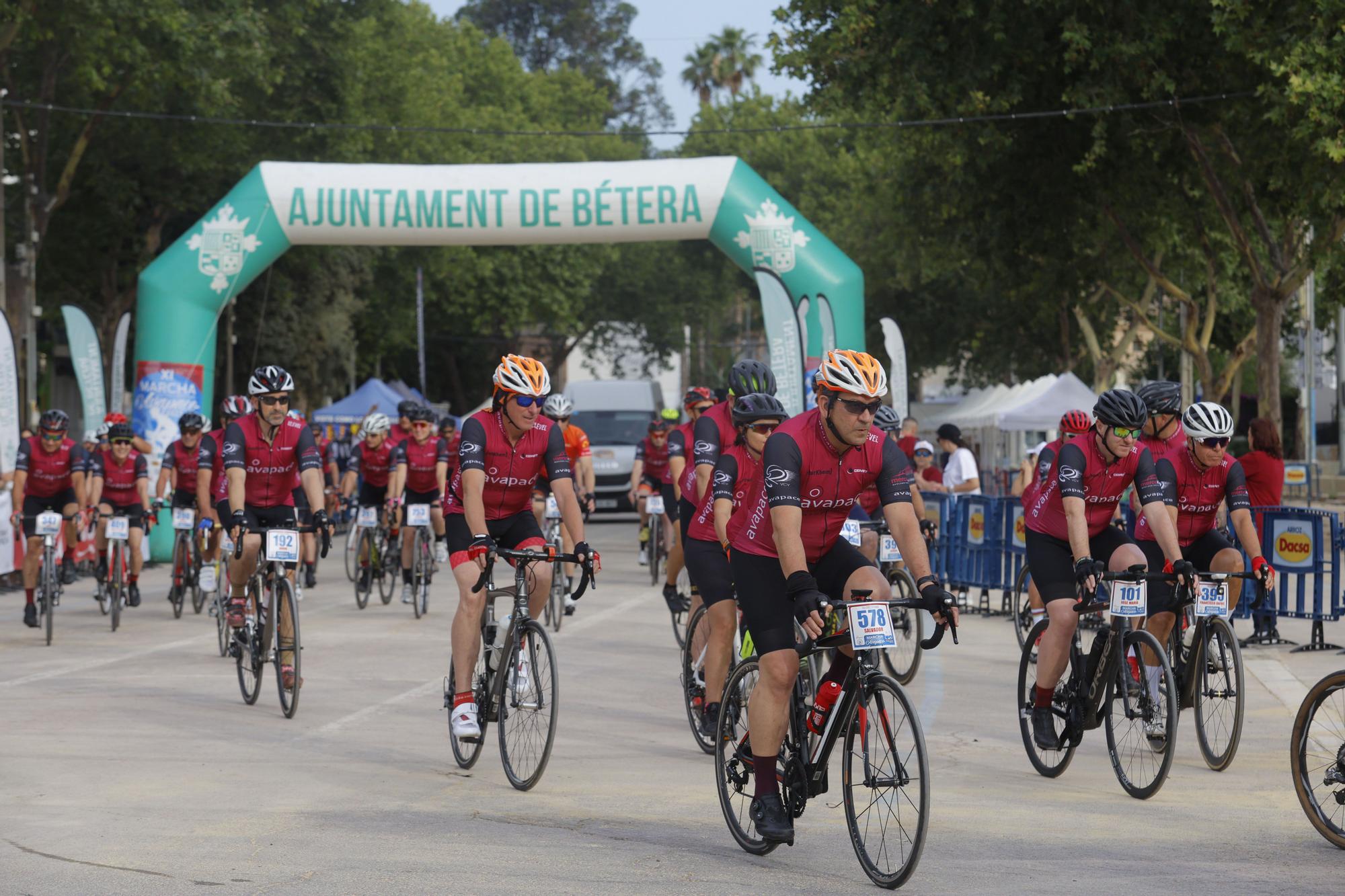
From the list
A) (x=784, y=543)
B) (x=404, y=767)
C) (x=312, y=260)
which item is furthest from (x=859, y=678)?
(x=312, y=260)

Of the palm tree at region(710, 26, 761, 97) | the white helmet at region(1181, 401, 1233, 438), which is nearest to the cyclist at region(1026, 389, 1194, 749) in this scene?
the white helmet at region(1181, 401, 1233, 438)

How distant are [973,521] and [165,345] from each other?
11.5 meters

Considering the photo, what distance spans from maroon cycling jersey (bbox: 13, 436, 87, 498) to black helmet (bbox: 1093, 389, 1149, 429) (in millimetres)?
10056

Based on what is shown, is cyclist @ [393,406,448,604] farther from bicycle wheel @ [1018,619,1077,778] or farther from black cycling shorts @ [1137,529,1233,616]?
bicycle wheel @ [1018,619,1077,778]

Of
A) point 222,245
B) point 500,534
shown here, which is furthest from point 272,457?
point 222,245

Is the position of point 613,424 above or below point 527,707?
above

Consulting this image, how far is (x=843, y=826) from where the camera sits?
7406 millimetres

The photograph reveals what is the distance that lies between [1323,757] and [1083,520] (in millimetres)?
1747

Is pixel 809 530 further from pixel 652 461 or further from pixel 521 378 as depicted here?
pixel 652 461

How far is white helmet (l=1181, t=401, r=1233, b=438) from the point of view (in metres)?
9.40

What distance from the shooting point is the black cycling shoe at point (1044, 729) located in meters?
8.57

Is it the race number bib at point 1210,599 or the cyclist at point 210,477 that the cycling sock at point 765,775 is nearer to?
the race number bib at point 1210,599

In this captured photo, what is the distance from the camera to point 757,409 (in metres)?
8.26

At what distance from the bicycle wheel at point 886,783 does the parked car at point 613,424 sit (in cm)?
2958
